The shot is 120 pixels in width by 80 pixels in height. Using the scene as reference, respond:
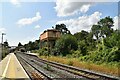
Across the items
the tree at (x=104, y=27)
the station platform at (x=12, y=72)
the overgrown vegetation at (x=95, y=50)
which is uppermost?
the tree at (x=104, y=27)

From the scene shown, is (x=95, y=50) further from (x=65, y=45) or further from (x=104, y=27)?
(x=104, y=27)

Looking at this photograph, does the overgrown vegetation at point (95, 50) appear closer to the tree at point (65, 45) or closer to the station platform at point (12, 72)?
the tree at point (65, 45)

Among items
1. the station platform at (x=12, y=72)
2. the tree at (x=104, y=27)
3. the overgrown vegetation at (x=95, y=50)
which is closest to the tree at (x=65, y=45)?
the overgrown vegetation at (x=95, y=50)

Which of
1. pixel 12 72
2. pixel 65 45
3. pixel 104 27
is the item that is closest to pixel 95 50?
pixel 12 72

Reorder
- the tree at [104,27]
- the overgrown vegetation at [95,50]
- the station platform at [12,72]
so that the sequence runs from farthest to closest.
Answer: the tree at [104,27] → the overgrown vegetation at [95,50] → the station platform at [12,72]

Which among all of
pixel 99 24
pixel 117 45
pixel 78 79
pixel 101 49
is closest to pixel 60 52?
pixel 101 49

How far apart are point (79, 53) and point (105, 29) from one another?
173 ft

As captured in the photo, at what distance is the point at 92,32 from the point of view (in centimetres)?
10088

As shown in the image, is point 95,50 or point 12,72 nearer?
point 12,72

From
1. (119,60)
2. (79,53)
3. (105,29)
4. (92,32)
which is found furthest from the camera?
(92,32)

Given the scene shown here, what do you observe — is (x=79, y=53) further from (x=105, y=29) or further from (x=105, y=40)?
(x=105, y=29)

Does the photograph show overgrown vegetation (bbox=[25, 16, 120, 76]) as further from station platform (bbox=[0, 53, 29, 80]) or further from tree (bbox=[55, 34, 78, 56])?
station platform (bbox=[0, 53, 29, 80])

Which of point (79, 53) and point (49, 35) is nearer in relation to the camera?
point (79, 53)

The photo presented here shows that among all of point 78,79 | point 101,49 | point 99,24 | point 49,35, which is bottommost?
point 78,79
